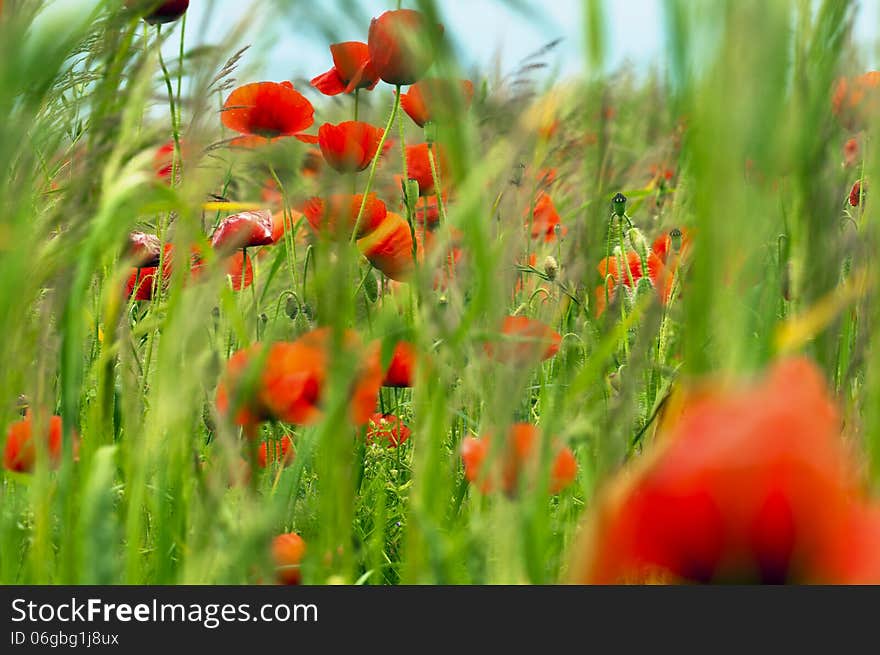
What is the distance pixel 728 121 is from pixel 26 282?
15.3 inches

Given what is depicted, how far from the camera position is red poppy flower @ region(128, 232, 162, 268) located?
93cm

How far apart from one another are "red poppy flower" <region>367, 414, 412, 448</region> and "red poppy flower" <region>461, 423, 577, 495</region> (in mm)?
429

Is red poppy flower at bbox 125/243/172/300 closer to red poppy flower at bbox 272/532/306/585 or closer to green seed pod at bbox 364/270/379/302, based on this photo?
green seed pod at bbox 364/270/379/302

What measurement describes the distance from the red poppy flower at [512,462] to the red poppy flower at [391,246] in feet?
1.44

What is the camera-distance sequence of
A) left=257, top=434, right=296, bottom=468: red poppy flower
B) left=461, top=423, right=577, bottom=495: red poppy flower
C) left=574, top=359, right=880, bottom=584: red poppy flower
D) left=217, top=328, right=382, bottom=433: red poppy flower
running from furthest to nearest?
left=257, top=434, right=296, bottom=468: red poppy flower < left=217, top=328, right=382, bottom=433: red poppy flower < left=461, top=423, right=577, bottom=495: red poppy flower < left=574, top=359, right=880, bottom=584: red poppy flower

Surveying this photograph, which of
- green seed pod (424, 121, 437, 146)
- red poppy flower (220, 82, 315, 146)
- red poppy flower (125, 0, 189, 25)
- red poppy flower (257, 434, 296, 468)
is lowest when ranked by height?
red poppy flower (257, 434, 296, 468)

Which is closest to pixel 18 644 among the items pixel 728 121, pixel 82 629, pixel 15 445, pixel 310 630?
pixel 82 629

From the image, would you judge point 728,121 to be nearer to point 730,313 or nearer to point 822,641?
point 730,313

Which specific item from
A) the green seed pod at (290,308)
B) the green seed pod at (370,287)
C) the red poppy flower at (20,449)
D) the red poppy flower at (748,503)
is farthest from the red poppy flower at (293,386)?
the green seed pod at (290,308)

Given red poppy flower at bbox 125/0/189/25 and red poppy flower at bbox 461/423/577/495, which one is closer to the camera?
red poppy flower at bbox 461/423/577/495

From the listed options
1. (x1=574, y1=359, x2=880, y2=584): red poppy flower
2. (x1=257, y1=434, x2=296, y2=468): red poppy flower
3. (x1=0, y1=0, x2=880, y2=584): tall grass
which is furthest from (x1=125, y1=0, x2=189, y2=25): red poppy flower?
(x1=574, y1=359, x2=880, y2=584): red poppy flower

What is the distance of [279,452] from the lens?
0.94 meters

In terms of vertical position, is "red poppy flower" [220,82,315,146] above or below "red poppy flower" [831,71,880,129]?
above

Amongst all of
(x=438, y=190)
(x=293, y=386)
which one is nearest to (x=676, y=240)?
(x=438, y=190)
